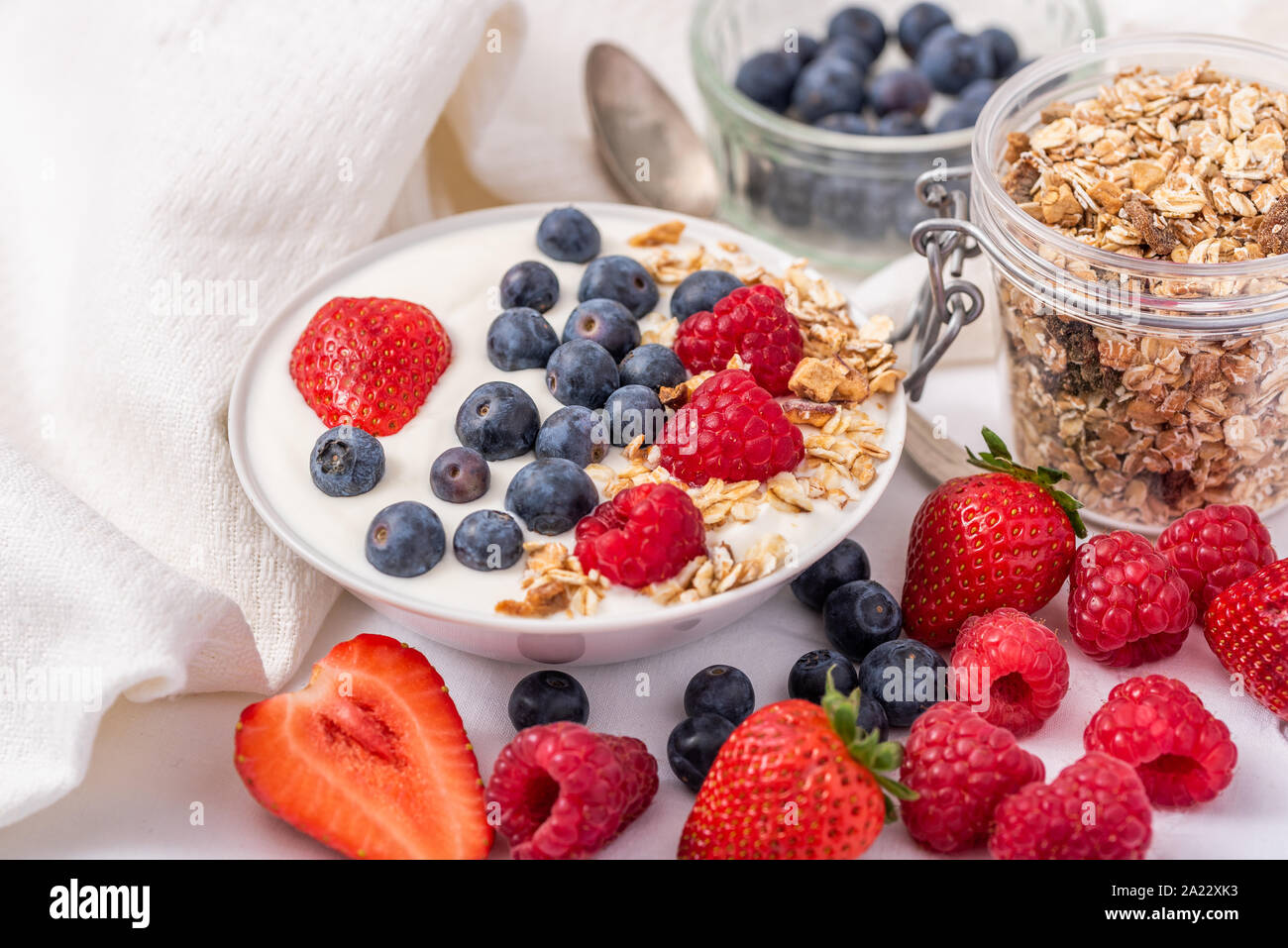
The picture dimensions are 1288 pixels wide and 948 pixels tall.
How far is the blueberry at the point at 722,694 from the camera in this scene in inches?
44.8

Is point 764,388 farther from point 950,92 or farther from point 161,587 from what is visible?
point 950,92

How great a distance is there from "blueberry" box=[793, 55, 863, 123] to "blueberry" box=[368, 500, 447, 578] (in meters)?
1.09

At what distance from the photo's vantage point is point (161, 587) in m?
1.12

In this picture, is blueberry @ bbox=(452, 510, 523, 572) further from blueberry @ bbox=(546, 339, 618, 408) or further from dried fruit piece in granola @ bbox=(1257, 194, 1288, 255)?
dried fruit piece in granola @ bbox=(1257, 194, 1288, 255)

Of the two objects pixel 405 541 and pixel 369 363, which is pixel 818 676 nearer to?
pixel 405 541

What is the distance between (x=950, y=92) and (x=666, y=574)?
1.19 m

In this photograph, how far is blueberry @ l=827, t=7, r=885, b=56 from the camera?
201cm

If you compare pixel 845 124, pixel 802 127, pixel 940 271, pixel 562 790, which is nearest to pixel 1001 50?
pixel 845 124

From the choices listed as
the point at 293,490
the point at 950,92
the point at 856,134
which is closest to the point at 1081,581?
the point at 293,490

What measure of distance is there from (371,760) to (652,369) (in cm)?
47

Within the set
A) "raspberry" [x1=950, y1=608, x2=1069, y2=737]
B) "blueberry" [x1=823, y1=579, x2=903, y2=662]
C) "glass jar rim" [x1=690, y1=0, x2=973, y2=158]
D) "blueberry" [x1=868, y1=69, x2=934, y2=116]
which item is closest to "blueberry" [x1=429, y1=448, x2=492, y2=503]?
"blueberry" [x1=823, y1=579, x2=903, y2=662]

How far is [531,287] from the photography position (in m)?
1.35

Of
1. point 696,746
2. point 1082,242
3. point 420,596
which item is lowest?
point 696,746
